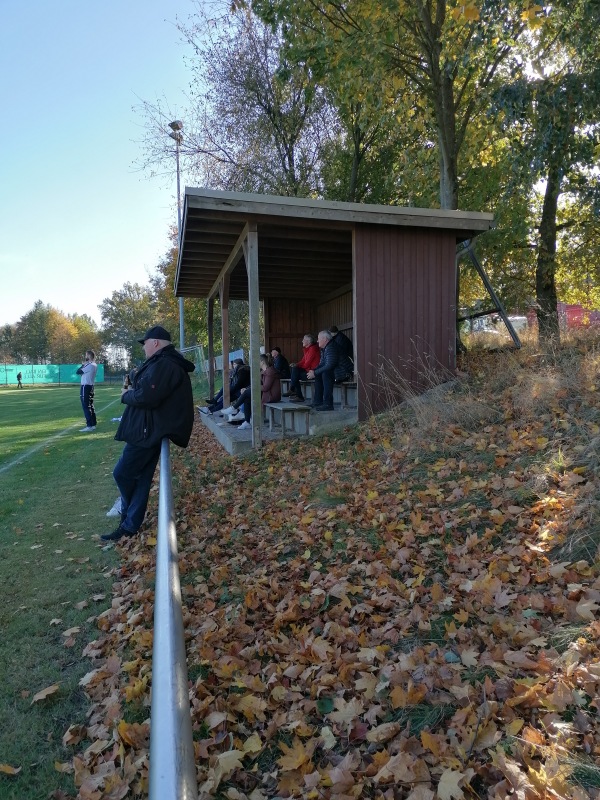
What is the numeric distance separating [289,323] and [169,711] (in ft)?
49.6


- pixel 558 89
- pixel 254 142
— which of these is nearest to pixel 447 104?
pixel 558 89

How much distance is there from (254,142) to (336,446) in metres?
14.7

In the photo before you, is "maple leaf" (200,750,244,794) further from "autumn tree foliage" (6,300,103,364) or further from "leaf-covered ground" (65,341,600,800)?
"autumn tree foliage" (6,300,103,364)

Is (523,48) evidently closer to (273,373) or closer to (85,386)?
(273,373)

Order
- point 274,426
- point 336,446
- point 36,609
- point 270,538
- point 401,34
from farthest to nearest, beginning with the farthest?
1. point 401,34
2. point 274,426
3. point 336,446
4. point 270,538
5. point 36,609

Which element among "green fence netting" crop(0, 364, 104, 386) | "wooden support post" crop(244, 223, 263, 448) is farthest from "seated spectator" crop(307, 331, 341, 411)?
"green fence netting" crop(0, 364, 104, 386)

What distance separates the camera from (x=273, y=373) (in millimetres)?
10406

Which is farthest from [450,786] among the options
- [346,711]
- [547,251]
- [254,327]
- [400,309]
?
[547,251]

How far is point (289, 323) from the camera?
53.1ft

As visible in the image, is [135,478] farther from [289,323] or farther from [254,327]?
[289,323]

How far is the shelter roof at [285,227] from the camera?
7803 millimetres

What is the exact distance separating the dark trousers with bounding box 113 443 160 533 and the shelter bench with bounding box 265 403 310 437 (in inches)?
127

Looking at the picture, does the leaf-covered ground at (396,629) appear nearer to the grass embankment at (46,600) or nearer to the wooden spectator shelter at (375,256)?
the grass embankment at (46,600)

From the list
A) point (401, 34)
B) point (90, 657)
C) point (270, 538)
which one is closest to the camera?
point (90, 657)
